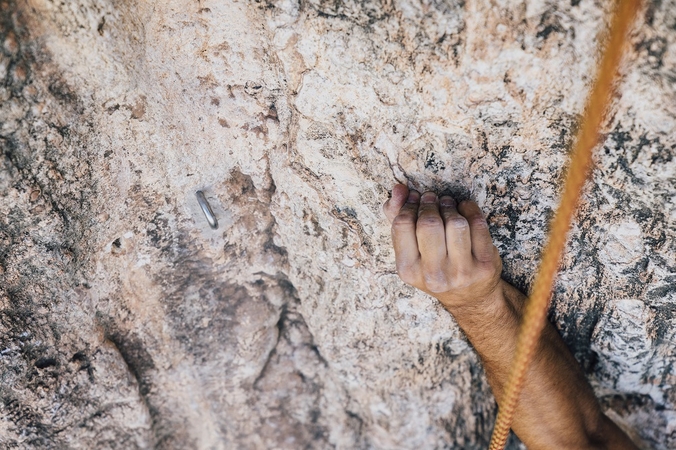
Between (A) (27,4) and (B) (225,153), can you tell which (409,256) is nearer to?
(B) (225,153)

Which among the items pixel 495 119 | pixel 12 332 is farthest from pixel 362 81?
pixel 12 332

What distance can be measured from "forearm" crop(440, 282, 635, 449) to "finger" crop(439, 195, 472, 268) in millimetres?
140

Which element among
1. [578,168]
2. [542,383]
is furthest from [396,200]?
[542,383]

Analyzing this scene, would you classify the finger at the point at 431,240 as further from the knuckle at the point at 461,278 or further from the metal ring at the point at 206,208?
the metal ring at the point at 206,208

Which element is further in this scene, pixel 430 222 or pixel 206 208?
pixel 206 208

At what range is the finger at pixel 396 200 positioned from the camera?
77cm

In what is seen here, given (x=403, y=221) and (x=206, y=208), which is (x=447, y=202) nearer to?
(x=403, y=221)

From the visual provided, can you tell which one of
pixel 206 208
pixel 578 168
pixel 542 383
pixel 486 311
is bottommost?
pixel 542 383

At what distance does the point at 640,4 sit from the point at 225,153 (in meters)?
0.64

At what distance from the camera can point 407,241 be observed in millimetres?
727

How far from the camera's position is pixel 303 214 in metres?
0.91

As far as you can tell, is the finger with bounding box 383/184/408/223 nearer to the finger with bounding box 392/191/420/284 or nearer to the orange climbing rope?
the finger with bounding box 392/191/420/284

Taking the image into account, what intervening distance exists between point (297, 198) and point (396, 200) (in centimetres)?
21

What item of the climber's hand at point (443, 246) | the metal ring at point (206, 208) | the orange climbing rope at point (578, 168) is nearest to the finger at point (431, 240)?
the climber's hand at point (443, 246)
